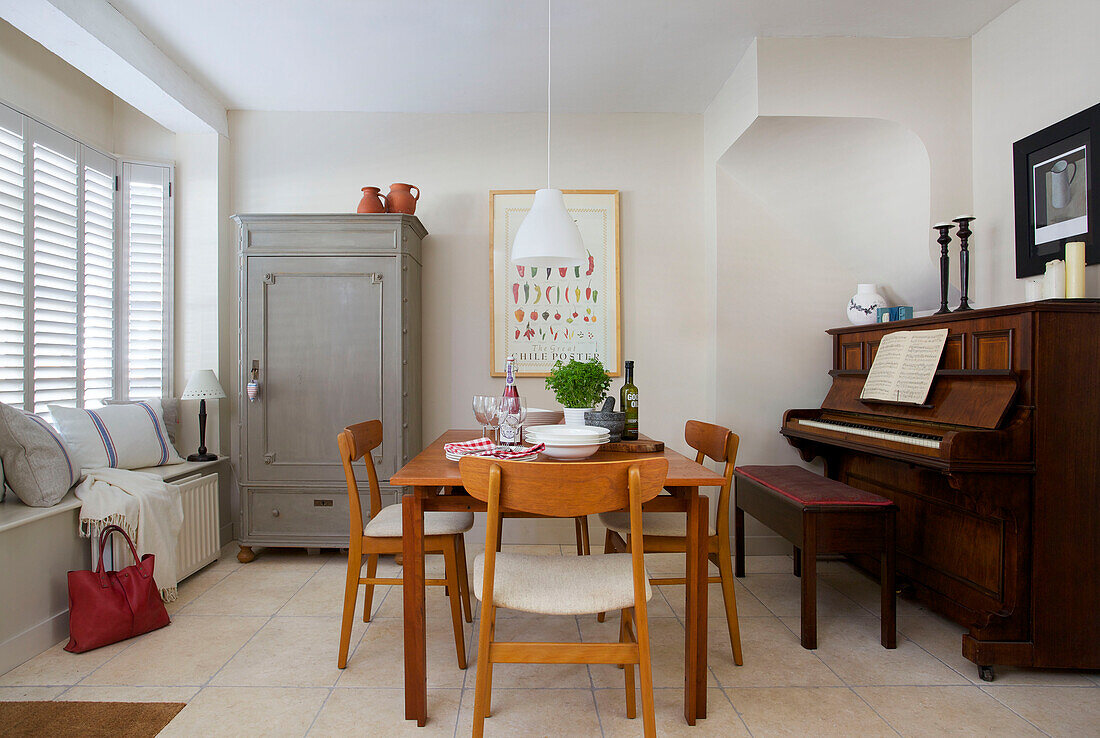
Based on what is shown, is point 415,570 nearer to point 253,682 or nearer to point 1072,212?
point 253,682

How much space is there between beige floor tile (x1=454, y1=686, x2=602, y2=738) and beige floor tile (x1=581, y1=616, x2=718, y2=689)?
16 centimetres

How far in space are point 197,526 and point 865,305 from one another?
377 cm

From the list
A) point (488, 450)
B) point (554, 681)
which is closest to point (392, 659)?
point (554, 681)

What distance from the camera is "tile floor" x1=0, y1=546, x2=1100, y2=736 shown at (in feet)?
6.41

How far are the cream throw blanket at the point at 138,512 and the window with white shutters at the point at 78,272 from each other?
626 mm

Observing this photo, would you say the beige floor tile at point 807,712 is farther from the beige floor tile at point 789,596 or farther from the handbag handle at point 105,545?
the handbag handle at point 105,545

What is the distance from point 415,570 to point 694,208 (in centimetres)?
296

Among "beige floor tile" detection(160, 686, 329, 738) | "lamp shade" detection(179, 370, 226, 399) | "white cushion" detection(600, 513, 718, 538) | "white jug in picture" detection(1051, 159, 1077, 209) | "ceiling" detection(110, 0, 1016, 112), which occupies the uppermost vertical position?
"ceiling" detection(110, 0, 1016, 112)

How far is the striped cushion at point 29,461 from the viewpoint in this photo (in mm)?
2465

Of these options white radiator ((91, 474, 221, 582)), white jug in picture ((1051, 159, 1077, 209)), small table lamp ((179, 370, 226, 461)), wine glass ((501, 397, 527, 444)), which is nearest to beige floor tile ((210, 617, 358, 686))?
white radiator ((91, 474, 221, 582))

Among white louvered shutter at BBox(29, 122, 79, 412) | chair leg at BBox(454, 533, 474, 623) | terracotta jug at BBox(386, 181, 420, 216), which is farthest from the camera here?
terracotta jug at BBox(386, 181, 420, 216)

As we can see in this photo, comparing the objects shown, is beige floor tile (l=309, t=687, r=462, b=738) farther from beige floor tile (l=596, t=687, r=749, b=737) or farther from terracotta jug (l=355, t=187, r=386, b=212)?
terracotta jug (l=355, t=187, r=386, b=212)

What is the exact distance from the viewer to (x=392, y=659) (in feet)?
7.86

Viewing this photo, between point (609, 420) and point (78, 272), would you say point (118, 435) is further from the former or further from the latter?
point (609, 420)
